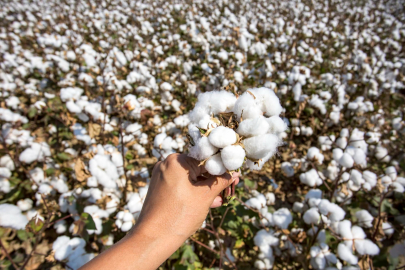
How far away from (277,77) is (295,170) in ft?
5.34

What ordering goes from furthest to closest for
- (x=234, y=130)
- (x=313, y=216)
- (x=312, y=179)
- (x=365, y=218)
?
(x=312, y=179), (x=365, y=218), (x=313, y=216), (x=234, y=130)

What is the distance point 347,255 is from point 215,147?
4.31 ft

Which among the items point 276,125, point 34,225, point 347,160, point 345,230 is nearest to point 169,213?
point 276,125

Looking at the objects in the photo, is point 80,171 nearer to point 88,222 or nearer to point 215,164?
point 88,222

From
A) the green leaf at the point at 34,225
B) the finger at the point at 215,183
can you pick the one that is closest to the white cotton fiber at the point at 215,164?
the finger at the point at 215,183

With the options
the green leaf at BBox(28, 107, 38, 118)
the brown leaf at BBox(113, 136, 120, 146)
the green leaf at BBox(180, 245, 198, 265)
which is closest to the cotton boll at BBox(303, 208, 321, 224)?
the green leaf at BBox(180, 245, 198, 265)

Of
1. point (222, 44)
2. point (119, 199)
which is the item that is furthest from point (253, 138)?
point (222, 44)

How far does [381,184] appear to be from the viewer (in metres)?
1.88

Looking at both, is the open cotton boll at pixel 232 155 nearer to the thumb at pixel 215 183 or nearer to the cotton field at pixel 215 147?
the cotton field at pixel 215 147

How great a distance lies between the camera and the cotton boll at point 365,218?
167 centimetres

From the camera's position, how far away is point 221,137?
29.3 inches

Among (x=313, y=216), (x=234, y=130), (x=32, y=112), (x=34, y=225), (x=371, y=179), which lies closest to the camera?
(x=234, y=130)

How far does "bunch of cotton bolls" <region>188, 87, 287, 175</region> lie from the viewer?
0.75 metres

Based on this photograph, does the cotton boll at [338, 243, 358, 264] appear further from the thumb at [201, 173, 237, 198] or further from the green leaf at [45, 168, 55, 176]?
the green leaf at [45, 168, 55, 176]
